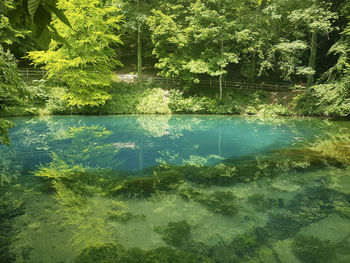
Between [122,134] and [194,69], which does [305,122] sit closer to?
[194,69]

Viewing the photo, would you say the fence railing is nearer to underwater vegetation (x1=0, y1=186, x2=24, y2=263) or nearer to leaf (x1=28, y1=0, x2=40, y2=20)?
underwater vegetation (x1=0, y1=186, x2=24, y2=263)

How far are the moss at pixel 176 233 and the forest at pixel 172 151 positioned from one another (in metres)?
0.03

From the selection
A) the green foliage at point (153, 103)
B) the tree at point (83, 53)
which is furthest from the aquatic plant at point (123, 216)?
the green foliage at point (153, 103)

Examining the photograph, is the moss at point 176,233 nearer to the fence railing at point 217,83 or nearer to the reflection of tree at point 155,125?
the reflection of tree at point 155,125

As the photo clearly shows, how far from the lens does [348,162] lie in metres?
9.36

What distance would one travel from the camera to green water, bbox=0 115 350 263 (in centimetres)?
438

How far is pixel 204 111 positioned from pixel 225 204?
17.1 m

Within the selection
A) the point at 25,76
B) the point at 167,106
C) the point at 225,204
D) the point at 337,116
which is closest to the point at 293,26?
the point at 337,116

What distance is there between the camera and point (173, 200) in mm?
6227

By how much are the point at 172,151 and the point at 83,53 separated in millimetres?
12570

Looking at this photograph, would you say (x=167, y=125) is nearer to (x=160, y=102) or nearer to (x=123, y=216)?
(x=160, y=102)

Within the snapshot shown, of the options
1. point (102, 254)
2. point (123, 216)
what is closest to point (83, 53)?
point (123, 216)

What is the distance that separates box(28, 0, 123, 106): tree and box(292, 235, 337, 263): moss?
1743 centimetres

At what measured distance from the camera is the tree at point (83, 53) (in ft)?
59.1
